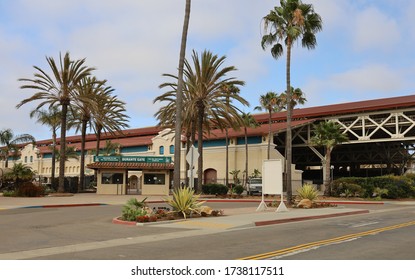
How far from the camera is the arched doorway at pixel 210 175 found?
58.1 m

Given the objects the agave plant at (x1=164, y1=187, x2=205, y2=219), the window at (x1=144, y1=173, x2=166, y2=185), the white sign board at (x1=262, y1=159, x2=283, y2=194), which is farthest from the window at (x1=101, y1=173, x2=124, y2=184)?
the agave plant at (x1=164, y1=187, x2=205, y2=219)

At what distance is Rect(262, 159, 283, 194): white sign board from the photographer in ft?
72.3

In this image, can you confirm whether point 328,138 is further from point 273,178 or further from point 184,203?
point 184,203

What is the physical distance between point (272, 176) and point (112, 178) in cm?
2739

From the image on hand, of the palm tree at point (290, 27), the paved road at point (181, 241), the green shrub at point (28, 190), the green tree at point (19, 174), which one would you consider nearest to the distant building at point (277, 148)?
the green tree at point (19, 174)

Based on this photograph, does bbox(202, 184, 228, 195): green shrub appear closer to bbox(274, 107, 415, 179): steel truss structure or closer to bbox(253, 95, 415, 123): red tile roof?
bbox(274, 107, 415, 179): steel truss structure

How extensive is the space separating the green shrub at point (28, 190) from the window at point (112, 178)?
8.44m

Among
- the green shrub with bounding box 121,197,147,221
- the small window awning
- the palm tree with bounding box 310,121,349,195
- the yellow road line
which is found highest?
the palm tree with bounding box 310,121,349,195

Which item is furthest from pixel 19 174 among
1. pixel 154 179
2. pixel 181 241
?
pixel 181 241

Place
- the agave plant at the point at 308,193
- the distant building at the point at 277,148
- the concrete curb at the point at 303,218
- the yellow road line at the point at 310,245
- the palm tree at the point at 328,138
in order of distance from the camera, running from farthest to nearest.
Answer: the distant building at the point at 277,148 < the palm tree at the point at 328,138 < the agave plant at the point at 308,193 < the concrete curb at the point at 303,218 < the yellow road line at the point at 310,245

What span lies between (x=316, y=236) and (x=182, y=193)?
7.48 metres

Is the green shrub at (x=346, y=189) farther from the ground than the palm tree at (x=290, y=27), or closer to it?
closer to it

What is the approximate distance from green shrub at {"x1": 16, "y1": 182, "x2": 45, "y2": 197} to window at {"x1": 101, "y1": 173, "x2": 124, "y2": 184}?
332 inches

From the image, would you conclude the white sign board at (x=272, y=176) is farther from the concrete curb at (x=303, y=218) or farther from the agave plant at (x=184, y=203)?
the agave plant at (x=184, y=203)
